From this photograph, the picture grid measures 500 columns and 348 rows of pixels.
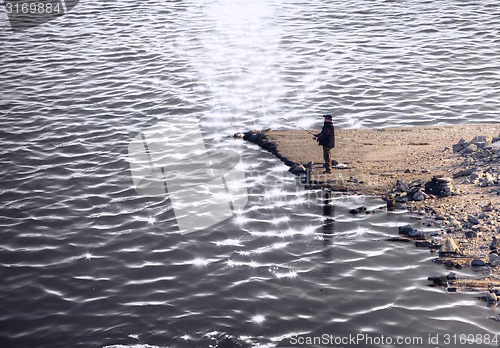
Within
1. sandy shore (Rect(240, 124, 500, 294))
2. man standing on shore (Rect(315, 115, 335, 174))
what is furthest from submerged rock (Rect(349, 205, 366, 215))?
man standing on shore (Rect(315, 115, 335, 174))

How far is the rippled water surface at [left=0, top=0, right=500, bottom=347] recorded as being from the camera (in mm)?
13195

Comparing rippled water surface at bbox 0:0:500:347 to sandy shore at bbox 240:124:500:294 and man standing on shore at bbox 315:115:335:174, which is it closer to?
sandy shore at bbox 240:124:500:294

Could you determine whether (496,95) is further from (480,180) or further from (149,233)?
(149,233)

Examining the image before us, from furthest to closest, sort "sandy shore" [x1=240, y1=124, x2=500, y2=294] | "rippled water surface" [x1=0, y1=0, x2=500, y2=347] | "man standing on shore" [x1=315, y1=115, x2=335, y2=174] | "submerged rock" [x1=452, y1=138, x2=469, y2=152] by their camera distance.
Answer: "submerged rock" [x1=452, y1=138, x2=469, y2=152] < "man standing on shore" [x1=315, y1=115, x2=335, y2=174] < "sandy shore" [x1=240, y1=124, x2=500, y2=294] < "rippled water surface" [x1=0, y1=0, x2=500, y2=347]

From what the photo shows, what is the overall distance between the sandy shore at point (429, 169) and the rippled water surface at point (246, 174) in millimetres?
786

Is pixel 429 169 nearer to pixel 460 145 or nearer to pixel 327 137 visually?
pixel 460 145

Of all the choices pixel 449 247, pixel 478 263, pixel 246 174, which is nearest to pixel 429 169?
pixel 449 247

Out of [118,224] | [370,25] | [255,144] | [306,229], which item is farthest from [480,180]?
[370,25]

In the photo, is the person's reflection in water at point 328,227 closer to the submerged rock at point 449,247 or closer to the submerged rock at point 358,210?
the submerged rock at point 358,210

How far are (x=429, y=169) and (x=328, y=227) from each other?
400 cm

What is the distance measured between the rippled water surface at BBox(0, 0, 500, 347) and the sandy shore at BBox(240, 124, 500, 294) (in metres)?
0.79

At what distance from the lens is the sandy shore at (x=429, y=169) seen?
15.1 meters

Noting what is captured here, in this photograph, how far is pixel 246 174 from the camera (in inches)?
770

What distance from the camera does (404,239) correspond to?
15.6 m
